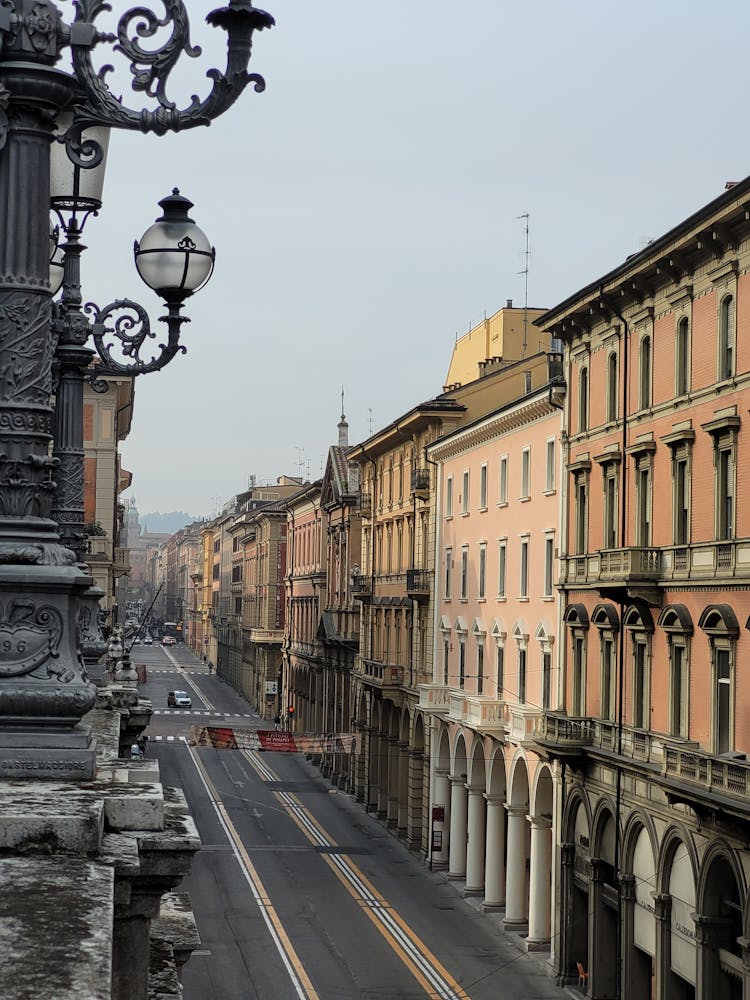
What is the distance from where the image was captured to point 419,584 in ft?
193

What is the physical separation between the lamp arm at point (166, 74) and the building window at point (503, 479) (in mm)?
39703

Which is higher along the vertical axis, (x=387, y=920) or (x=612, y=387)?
(x=612, y=387)

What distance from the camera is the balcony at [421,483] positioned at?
58.7 meters

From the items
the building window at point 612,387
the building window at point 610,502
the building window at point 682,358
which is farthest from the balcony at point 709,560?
the building window at point 612,387

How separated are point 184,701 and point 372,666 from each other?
150 feet

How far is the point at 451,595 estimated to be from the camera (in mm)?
54656

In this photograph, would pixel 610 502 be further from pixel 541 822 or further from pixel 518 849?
pixel 518 849

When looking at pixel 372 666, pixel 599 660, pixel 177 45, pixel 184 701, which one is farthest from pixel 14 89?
pixel 184 701

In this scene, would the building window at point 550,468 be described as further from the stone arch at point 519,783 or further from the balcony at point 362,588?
the balcony at point 362,588

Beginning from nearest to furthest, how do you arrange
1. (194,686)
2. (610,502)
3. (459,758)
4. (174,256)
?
(174,256) < (610,502) < (459,758) < (194,686)

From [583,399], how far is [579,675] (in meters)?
6.88

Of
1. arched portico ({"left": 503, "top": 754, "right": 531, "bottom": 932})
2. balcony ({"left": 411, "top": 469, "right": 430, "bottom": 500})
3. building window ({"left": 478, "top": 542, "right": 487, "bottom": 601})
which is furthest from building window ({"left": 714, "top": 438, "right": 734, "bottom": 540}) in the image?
balcony ({"left": 411, "top": 469, "right": 430, "bottom": 500})

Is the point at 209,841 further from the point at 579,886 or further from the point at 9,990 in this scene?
the point at 9,990

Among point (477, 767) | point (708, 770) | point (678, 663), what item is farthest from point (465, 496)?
point (708, 770)
